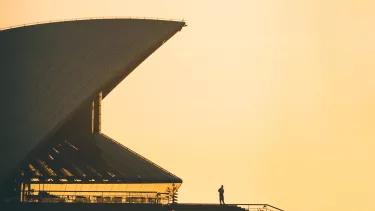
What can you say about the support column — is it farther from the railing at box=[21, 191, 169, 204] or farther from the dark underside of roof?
the railing at box=[21, 191, 169, 204]

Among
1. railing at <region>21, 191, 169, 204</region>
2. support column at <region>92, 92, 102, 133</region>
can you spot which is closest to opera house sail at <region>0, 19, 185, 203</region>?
railing at <region>21, 191, 169, 204</region>

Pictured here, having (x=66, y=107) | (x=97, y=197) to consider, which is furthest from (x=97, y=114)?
(x=97, y=197)

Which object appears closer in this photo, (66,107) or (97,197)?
(97,197)

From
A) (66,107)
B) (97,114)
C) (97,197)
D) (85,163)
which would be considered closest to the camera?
(97,197)

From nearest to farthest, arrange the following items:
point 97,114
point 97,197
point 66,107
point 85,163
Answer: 1. point 97,197
2. point 66,107
3. point 85,163
4. point 97,114

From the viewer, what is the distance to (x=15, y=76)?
2489 inches

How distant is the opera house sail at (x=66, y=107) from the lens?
6075cm

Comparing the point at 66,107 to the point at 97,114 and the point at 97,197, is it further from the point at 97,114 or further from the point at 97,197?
the point at 97,114

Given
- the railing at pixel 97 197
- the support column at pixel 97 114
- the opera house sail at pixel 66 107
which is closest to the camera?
the railing at pixel 97 197

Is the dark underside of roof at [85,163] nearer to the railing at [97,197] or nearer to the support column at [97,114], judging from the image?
the railing at [97,197]

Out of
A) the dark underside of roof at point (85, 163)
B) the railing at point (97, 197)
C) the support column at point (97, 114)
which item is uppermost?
the support column at point (97, 114)

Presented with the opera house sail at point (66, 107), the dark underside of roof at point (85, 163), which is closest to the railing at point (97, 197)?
the opera house sail at point (66, 107)

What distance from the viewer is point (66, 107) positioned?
202ft

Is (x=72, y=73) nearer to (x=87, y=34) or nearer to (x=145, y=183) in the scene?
(x=87, y=34)
